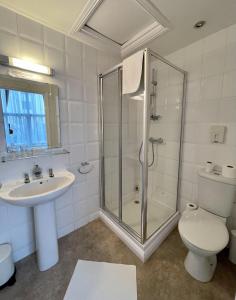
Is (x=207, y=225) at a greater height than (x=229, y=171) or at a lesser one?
lesser

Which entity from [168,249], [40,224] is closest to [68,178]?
[40,224]

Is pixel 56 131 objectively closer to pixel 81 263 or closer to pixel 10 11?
pixel 10 11

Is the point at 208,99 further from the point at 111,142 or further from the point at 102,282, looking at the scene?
the point at 102,282

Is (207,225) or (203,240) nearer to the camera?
(203,240)

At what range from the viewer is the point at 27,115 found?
1.39m

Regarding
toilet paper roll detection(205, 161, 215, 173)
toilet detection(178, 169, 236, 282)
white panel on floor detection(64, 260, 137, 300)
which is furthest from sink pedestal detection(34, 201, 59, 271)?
toilet paper roll detection(205, 161, 215, 173)

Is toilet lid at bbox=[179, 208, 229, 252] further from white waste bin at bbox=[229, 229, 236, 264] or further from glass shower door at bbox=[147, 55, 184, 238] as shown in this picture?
glass shower door at bbox=[147, 55, 184, 238]

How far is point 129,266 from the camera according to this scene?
4.66ft

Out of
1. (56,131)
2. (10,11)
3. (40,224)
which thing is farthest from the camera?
(56,131)

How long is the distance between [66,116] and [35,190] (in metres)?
0.81

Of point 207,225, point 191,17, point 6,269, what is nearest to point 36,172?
point 6,269

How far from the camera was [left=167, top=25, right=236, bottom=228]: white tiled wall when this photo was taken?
57.7 inches

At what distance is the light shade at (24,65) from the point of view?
1.22 m

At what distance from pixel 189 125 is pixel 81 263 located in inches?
74.1
